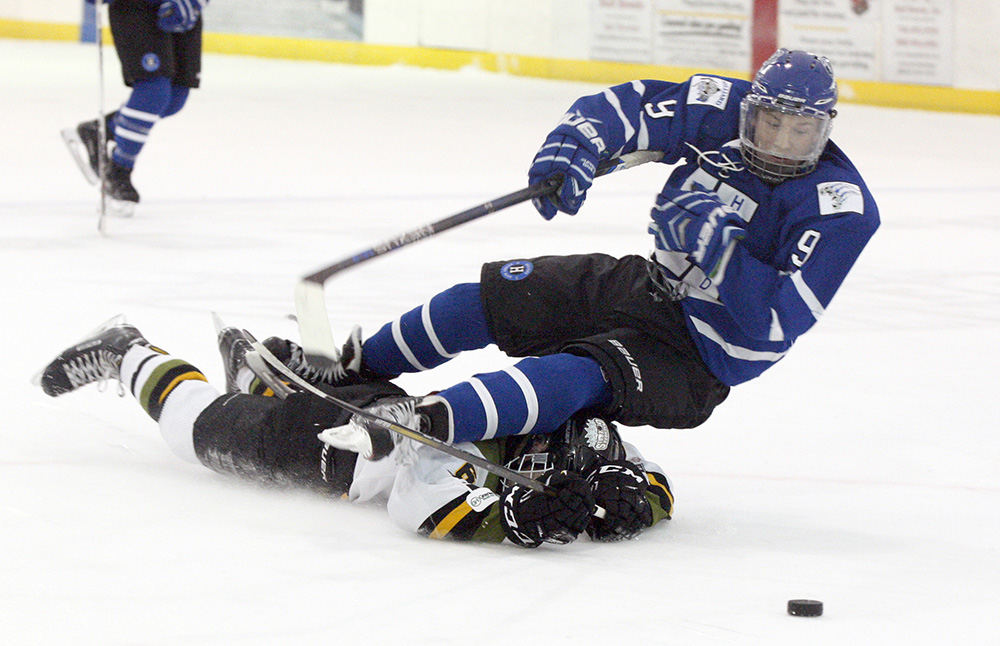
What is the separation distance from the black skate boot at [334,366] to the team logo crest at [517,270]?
294 millimetres

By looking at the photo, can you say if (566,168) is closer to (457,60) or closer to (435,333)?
(435,333)

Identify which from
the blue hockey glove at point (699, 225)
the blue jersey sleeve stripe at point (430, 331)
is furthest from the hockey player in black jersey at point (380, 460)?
the blue hockey glove at point (699, 225)

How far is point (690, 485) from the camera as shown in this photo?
9.00ft

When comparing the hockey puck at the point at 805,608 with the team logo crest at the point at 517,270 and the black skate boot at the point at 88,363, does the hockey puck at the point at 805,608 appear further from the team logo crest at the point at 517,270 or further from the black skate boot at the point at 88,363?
the black skate boot at the point at 88,363

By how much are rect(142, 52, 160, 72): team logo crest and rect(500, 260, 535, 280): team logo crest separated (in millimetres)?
3061

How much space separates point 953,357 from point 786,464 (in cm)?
110

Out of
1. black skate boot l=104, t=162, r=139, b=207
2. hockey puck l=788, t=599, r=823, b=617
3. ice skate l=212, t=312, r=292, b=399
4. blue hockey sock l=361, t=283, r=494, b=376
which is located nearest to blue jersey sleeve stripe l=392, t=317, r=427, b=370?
blue hockey sock l=361, t=283, r=494, b=376

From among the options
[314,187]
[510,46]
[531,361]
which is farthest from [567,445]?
[510,46]

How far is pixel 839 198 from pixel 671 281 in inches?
12.5

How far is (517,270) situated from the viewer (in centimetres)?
278

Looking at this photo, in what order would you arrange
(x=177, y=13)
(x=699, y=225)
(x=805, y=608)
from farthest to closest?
(x=177, y=13)
(x=699, y=225)
(x=805, y=608)

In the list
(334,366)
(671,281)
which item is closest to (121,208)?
(334,366)

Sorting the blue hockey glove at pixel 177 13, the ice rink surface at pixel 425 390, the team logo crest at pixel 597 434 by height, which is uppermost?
the blue hockey glove at pixel 177 13

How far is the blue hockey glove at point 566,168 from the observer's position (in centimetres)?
260
